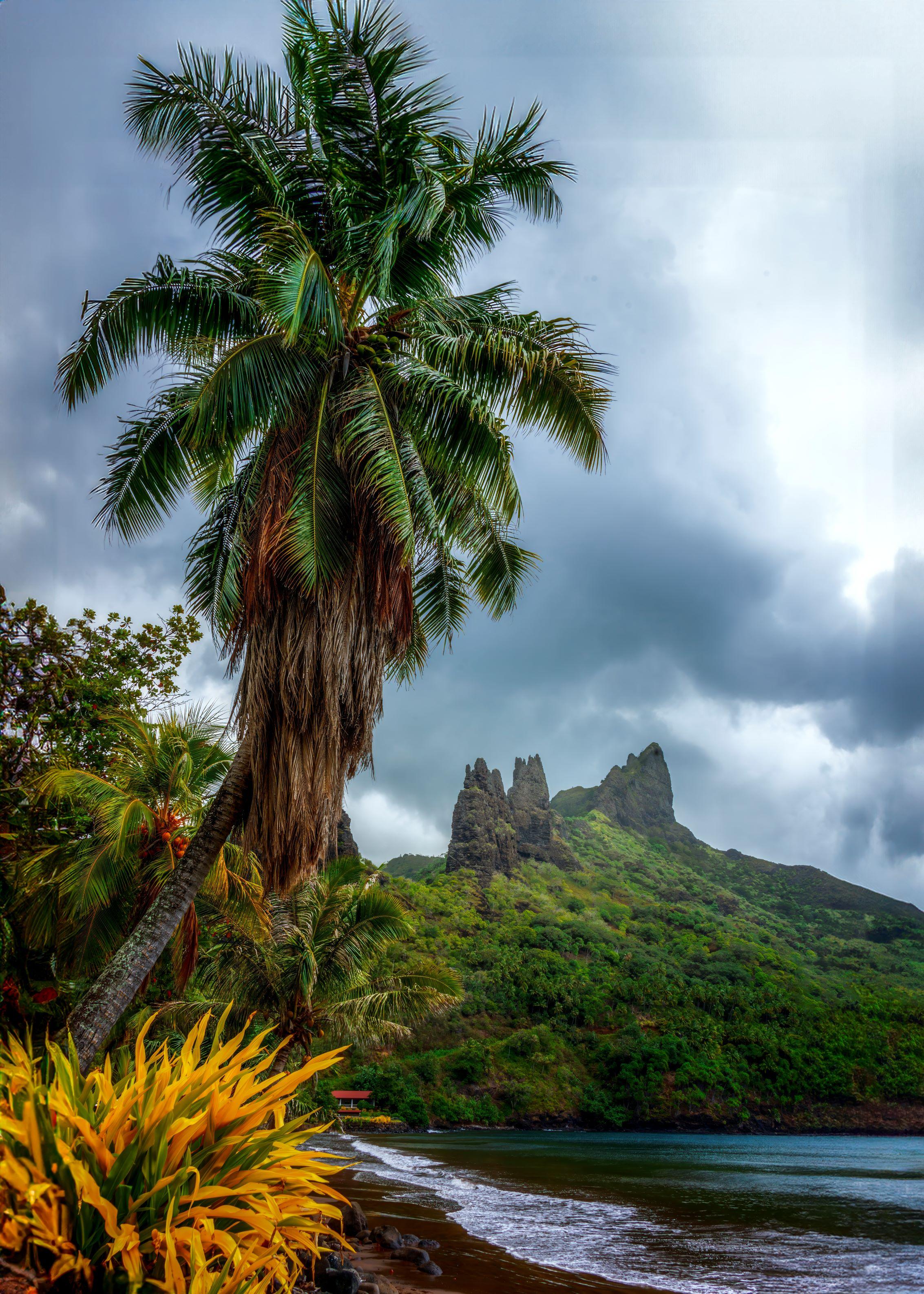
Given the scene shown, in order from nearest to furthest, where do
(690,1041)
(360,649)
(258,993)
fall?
(360,649)
(258,993)
(690,1041)

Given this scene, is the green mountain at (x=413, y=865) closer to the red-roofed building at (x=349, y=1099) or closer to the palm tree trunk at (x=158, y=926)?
the red-roofed building at (x=349, y=1099)

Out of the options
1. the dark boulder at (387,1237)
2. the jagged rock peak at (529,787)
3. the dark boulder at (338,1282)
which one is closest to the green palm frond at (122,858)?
the dark boulder at (338,1282)

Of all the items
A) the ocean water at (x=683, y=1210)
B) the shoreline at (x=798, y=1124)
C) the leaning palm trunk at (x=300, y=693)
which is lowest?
the shoreline at (x=798, y=1124)

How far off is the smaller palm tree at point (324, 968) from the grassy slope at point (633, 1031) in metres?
34.8

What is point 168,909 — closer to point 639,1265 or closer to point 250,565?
point 250,565

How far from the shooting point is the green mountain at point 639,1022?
5562cm

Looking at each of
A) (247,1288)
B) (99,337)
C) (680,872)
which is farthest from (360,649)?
(680,872)

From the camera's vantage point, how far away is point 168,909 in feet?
21.5

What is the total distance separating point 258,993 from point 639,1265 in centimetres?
847

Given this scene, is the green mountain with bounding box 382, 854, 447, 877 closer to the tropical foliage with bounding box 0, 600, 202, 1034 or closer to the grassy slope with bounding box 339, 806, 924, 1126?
the grassy slope with bounding box 339, 806, 924, 1126

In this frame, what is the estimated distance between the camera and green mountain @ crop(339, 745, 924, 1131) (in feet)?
182

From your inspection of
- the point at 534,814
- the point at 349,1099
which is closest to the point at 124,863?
the point at 349,1099

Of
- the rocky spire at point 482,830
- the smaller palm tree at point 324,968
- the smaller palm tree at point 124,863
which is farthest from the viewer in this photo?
the rocky spire at point 482,830

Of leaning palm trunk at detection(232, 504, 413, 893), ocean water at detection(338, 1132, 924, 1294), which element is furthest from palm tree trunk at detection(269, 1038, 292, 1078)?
leaning palm trunk at detection(232, 504, 413, 893)
